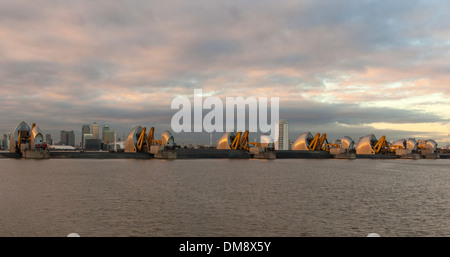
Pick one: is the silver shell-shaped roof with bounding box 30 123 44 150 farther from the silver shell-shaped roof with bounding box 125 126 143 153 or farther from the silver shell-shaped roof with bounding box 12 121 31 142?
the silver shell-shaped roof with bounding box 125 126 143 153

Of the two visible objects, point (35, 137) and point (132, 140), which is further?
point (132, 140)

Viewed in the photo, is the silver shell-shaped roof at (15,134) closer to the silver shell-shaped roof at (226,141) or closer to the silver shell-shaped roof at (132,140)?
the silver shell-shaped roof at (132,140)

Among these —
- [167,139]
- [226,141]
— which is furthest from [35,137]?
[226,141]

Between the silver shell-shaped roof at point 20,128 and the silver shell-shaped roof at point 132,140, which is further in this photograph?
the silver shell-shaped roof at point 132,140

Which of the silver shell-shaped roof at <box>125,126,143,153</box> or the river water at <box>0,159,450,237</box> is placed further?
the silver shell-shaped roof at <box>125,126,143,153</box>

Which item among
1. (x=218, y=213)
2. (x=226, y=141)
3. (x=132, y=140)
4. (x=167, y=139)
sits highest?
(x=167, y=139)

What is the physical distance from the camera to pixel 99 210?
89.5 feet

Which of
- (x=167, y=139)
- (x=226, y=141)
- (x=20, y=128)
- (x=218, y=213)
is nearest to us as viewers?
(x=218, y=213)

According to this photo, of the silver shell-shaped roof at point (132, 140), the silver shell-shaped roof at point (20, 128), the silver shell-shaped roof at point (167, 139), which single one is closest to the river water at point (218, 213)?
the silver shell-shaped roof at point (132, 140)

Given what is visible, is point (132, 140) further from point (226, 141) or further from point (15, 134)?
point (226, 141)

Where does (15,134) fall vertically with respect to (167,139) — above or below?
above

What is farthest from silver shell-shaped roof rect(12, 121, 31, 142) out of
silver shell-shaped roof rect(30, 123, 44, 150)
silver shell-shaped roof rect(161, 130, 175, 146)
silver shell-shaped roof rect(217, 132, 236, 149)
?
silver shell-shaped roof rect(217, 132, 236, 149)
